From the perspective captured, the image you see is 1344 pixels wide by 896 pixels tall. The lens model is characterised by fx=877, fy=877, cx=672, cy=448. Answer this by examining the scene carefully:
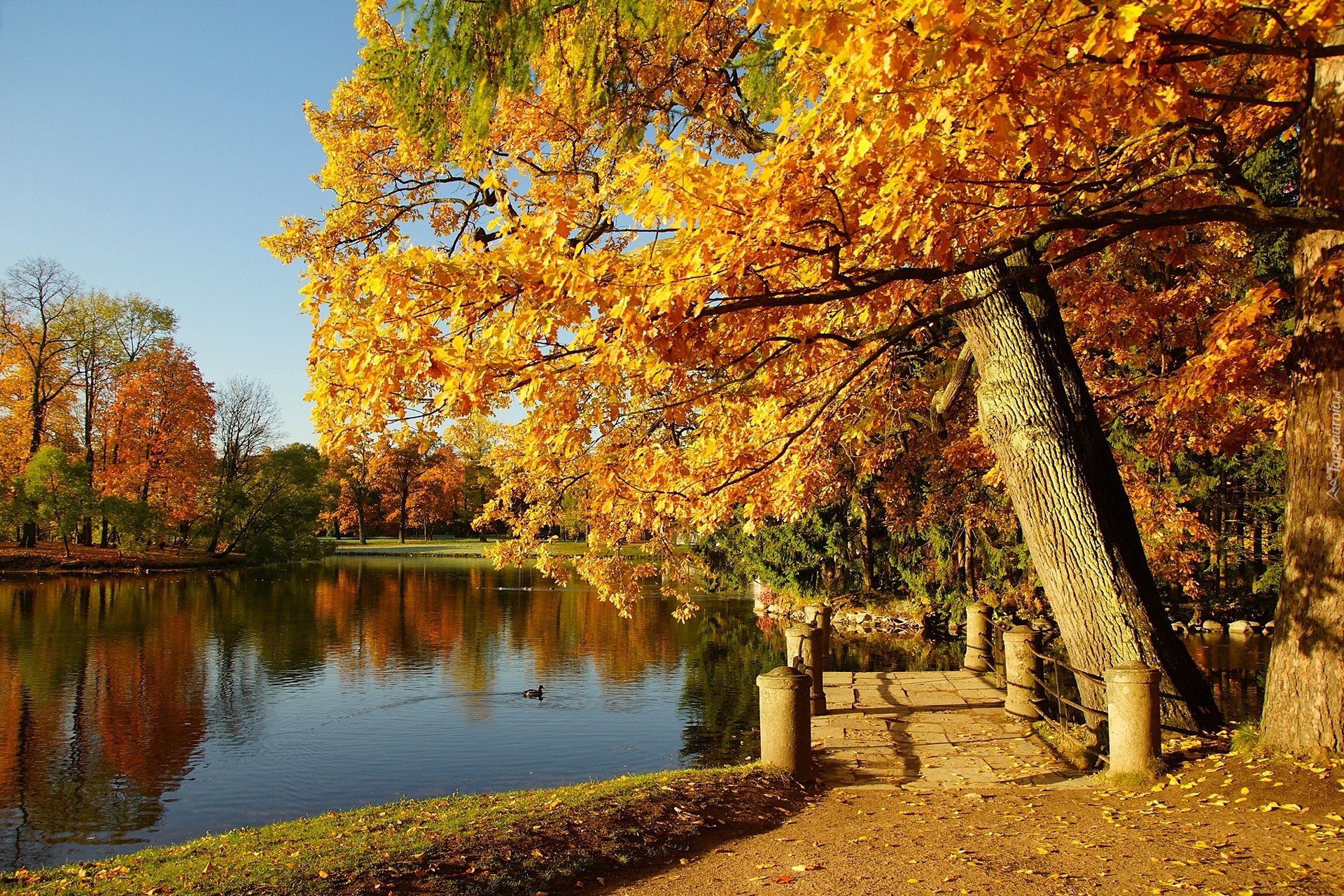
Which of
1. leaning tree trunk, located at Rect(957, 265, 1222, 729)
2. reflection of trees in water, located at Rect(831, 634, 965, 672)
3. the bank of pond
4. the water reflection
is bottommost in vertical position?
the bank of pond

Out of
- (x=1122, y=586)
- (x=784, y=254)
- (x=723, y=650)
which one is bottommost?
(x=723, y=650)

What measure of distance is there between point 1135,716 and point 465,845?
15.6 ft

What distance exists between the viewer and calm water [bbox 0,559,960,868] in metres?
10.3

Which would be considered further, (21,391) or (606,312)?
(21,391)

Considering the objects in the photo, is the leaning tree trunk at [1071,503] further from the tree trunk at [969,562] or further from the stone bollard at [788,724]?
the tree trunk at [969,562]

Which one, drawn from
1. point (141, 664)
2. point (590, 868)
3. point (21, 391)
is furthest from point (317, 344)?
point (21, 391)

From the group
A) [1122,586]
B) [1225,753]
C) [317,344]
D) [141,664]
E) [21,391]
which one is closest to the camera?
[317,344]

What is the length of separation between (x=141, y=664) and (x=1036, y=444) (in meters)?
17.9

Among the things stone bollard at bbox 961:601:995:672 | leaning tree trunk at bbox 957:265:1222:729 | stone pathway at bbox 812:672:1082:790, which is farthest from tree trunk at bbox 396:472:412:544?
leaning tree trunk at bbox 957:265:1222:729

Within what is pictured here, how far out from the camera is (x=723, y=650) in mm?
20891

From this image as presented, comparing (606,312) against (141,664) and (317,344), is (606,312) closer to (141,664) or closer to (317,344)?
(317,344)

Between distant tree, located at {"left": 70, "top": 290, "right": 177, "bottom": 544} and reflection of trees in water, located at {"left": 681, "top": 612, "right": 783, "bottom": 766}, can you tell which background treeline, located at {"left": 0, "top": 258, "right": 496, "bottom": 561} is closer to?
distant tree, located at {"left": 70, "top": 290, "right": 177, "bottom": 544}

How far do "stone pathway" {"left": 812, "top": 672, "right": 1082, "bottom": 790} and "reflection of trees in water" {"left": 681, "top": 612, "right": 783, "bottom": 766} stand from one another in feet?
4.68

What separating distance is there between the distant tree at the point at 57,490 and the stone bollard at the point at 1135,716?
40450mm
